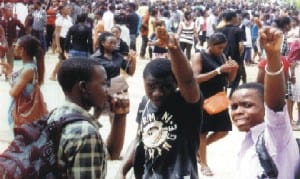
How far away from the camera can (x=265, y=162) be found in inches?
112

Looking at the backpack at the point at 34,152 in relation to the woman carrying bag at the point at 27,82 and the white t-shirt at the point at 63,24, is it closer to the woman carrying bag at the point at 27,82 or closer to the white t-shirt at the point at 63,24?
the woman carrying bag at the point at 27,82

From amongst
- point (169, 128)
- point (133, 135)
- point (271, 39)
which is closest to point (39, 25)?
point (133, 135)

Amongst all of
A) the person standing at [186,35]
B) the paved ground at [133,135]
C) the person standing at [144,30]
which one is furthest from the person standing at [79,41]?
the person standing at [144,30]

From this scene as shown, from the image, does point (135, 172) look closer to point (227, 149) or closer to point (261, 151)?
point (261, 151)

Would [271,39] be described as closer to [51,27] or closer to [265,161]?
[265,161]

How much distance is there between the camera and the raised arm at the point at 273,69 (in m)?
2.59

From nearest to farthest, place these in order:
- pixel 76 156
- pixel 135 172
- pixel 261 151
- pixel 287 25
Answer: pixel 76 156 → pixel 261 151 → pixel 135 172 → pixel 287 25

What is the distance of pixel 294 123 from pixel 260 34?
7578mm

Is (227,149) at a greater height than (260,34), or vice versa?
(260,34)

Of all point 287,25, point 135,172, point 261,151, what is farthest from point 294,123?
point 261,151

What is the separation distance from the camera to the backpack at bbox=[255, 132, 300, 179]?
9.16 ft

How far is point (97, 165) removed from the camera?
254cm

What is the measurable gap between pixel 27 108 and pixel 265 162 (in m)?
3.90

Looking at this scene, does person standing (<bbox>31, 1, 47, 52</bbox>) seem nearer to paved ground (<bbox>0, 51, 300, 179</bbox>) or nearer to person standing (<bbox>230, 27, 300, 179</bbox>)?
paved ground (<bbox>0, 51, 300, 179</bbox>)
